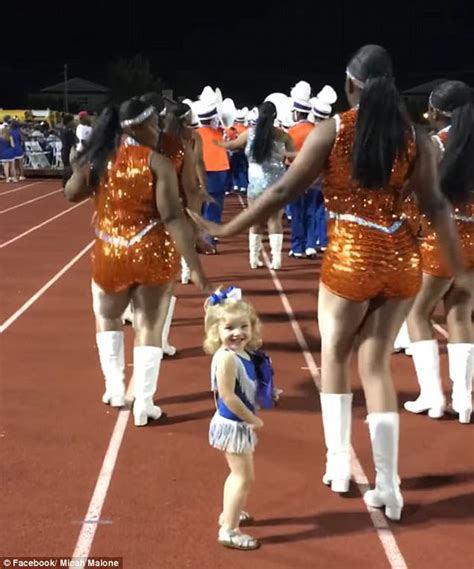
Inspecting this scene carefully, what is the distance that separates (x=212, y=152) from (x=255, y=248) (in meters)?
1.14

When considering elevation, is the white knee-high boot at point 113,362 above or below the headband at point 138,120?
below

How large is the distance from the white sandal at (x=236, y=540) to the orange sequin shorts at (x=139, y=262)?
1.54 metres

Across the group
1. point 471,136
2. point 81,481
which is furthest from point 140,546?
point 471,136

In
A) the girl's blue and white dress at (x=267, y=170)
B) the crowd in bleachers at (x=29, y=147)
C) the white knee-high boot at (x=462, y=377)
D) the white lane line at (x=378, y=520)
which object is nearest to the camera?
the white lane line at (x=378, y=520)

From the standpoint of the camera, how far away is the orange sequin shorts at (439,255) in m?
4.54

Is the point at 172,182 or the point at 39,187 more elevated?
the point at 172,182

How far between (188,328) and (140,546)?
3708mm

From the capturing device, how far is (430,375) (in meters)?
4.73

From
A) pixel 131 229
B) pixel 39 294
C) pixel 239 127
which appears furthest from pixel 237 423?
pixel 239 127

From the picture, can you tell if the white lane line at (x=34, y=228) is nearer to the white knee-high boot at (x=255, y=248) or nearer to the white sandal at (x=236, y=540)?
the white knee-high boot at (x=255, y=248)

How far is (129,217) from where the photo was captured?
14.5 ft

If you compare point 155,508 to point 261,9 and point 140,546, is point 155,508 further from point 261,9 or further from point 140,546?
point 261,9

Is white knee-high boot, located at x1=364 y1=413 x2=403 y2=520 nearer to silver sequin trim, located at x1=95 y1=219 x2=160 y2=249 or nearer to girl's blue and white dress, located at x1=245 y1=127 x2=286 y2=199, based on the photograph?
silver sequin trim, located at x1=95 y1=219 x2=160 y2=249

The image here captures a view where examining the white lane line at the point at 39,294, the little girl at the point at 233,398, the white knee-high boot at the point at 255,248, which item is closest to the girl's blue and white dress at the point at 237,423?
the little girl at the point at 233,398
